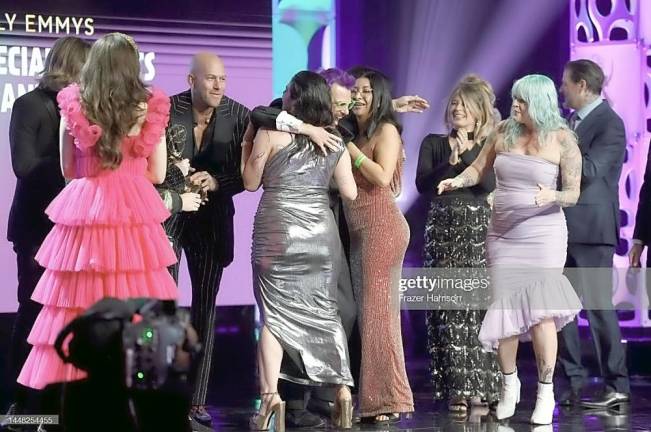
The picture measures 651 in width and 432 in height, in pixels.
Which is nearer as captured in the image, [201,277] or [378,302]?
[201,277]

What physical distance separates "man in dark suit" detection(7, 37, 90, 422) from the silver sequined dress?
2.92 feet

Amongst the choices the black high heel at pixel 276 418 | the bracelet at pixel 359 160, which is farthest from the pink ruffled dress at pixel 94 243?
the bracelet at pixel 359 160

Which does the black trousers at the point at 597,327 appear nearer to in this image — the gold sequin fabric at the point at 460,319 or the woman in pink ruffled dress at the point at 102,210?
the gold sequin fabric at the point at 460,319

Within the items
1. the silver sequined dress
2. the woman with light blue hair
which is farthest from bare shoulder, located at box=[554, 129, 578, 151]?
the silver sequined dress

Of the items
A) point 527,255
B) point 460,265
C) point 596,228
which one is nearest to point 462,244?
point 460,265

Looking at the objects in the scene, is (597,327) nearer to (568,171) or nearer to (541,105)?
(568,171)

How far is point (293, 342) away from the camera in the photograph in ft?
17.0

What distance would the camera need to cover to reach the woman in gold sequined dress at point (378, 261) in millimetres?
5449

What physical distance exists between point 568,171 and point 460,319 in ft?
3.13

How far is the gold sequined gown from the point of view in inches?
215

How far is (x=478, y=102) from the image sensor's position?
5895 mm

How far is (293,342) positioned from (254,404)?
108cm

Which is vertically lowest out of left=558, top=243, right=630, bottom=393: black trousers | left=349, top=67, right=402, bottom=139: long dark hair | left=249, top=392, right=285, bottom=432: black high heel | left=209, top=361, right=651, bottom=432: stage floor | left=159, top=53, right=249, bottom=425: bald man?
left=209, top=361, right=651, bottom=432: stage floor

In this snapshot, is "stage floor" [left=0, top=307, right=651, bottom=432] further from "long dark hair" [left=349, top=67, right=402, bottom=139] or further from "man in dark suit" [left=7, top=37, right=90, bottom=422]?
"long dark hair" [left=349, top=67, right=402, bottom=139]
